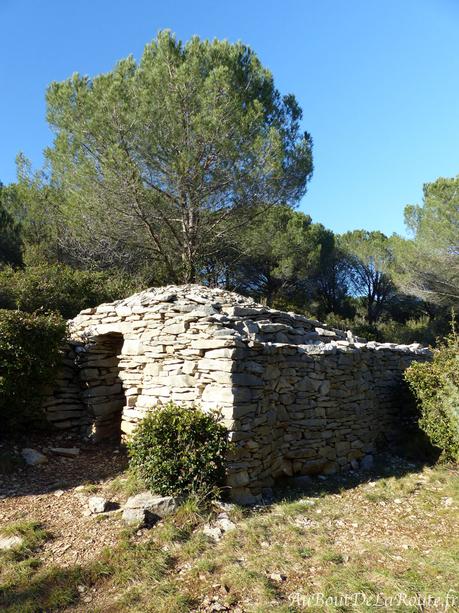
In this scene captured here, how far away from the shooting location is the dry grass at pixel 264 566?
3029 mm

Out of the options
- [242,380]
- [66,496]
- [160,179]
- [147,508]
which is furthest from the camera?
[160,179]

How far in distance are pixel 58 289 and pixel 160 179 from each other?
3.70m

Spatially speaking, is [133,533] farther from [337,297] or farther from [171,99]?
[337,297]

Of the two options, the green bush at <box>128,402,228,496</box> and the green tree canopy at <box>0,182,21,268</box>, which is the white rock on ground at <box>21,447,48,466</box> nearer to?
the green bush at <box>128,402,228,496</box>

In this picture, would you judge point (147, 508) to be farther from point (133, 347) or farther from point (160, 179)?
point (160, 179)

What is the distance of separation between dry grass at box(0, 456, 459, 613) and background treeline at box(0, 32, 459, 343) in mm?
6748

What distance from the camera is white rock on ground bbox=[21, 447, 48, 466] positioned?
532cm

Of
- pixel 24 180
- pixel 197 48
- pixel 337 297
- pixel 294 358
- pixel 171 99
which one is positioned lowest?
pixel 294 358

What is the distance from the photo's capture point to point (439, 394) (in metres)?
5.99

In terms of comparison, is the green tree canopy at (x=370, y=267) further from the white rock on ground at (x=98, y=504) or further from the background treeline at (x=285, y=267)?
the white rock on ground at (x=98, y=504)

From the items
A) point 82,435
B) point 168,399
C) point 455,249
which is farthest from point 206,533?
point 455,249

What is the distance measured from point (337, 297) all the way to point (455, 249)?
22.7 feet

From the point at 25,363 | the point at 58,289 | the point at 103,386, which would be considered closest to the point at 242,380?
the point at 103,386

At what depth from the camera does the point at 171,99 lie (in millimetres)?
10242
